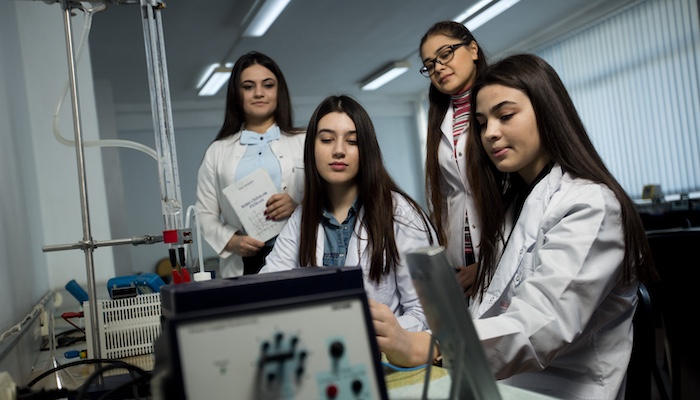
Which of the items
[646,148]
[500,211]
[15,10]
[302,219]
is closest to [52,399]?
[302,219]

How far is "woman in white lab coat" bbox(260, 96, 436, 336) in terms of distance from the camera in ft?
4.95

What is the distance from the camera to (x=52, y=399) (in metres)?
0.86

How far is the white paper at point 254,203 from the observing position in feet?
5.99

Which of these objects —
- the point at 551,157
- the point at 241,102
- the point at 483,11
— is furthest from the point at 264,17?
the point at 551,157

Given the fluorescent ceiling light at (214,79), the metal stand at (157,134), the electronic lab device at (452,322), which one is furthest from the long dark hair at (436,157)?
the fluorescent ceiling light at (214,79)

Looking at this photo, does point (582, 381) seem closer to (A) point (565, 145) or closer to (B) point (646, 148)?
(A) point (565, 145)

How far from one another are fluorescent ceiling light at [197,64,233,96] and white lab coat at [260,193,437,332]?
482cm

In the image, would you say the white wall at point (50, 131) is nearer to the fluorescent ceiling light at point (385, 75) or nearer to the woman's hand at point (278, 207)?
the woman's hand at point (278, 207)

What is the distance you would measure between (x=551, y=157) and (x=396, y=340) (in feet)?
1.90

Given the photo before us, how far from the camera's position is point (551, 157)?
46.4 inches

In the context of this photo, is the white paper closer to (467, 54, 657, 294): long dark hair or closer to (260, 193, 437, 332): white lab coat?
(260, 193, 437, 332): white lab coat

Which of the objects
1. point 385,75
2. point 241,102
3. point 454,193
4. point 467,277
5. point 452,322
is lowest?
point 467,277

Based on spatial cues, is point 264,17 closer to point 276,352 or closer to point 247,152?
point 247,152

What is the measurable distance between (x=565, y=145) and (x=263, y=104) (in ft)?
3.52
